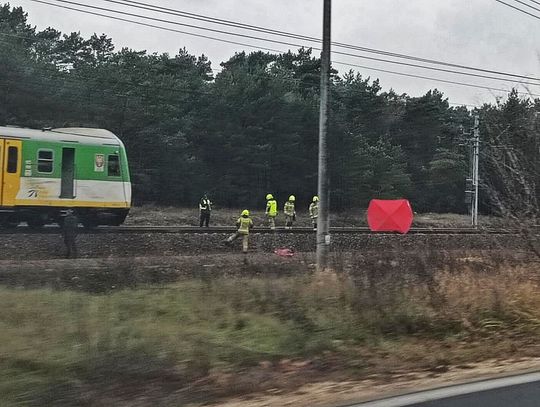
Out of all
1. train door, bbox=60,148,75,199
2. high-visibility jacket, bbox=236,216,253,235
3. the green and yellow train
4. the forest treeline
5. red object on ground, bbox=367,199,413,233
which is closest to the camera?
high-visibility jacket, bbox=236,216,253,235

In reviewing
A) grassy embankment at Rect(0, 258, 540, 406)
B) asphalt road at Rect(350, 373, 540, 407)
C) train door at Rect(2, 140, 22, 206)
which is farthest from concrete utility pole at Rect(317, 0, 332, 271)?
train door at Rect(2, 140, 22, 206)

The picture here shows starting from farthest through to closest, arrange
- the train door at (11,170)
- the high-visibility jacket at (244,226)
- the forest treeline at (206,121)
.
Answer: the forest treeline at (206,121) < the train door at (11,170) < the high-visibility jacket at (244,226)

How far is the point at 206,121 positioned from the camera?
2085 inches

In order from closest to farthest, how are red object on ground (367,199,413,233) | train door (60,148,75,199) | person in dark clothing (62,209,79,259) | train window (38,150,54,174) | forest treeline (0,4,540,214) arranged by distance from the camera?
person in dark clothing (62,209,79,259), train window (38,150,54,174), train door (60,148,75,199), red object on ground (367,199,413,233), forest treeline (0,4,540,214)

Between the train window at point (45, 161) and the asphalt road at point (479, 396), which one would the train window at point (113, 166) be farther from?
the asphalt road at point (479, 396)

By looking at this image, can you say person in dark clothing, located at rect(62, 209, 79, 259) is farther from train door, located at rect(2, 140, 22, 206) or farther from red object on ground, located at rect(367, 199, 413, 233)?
red object on ground, located at rect(367, 199, 413, 233)

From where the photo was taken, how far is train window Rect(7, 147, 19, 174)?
23.3 m

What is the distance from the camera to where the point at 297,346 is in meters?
9.41

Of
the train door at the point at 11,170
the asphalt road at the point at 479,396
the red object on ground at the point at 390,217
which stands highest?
the train door at the point at 11,170

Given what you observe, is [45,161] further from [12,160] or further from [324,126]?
[324,126]

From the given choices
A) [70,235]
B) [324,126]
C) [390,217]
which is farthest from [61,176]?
A: [390,217]

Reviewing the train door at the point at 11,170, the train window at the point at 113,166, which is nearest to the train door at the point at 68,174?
the train window at the point at 113,166

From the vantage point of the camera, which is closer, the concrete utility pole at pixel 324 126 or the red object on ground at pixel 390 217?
the concrete utility pole at pixel 324 126

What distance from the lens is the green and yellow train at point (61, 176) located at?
77.1 feet
